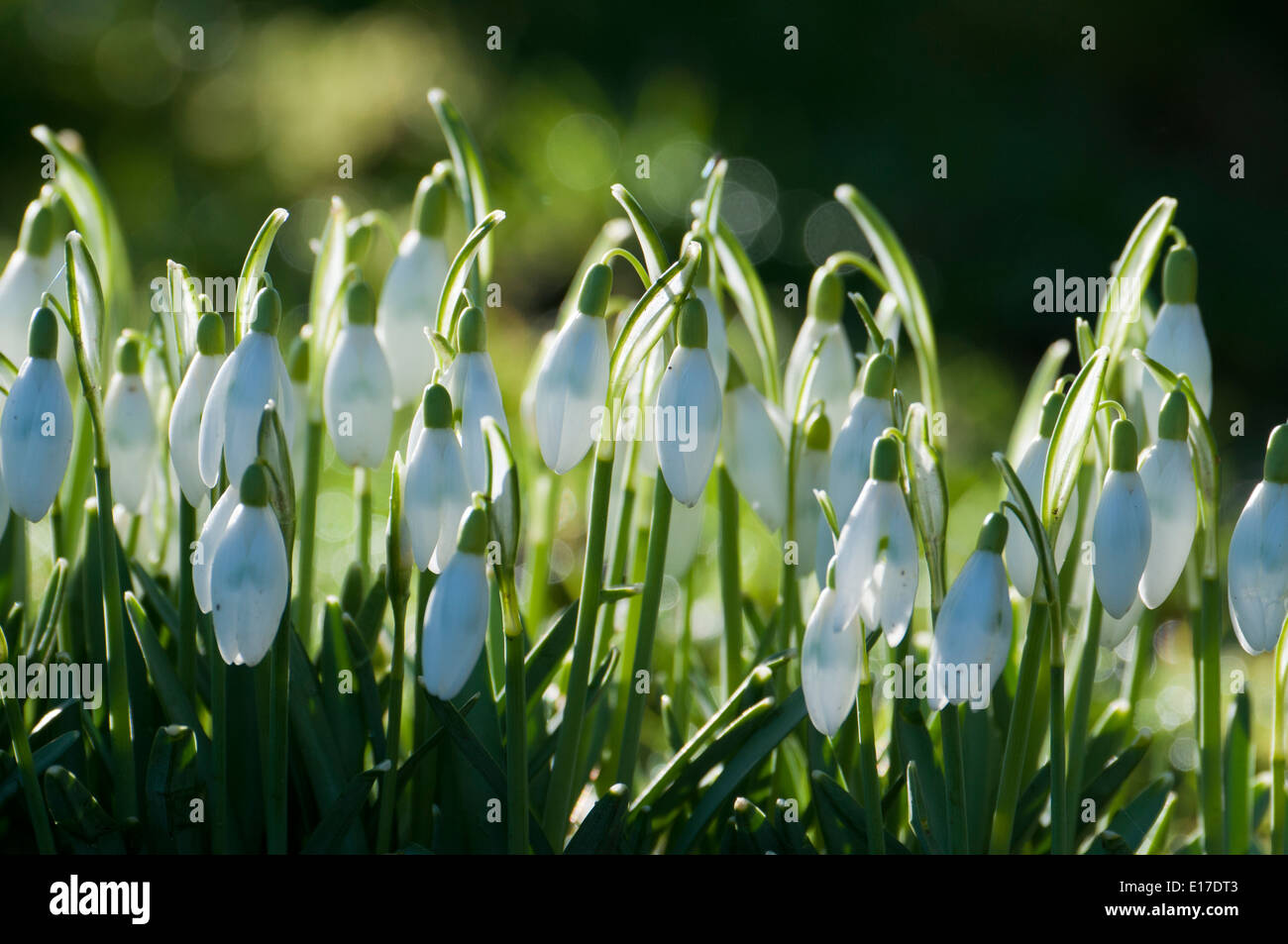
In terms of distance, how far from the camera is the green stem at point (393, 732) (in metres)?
0.98

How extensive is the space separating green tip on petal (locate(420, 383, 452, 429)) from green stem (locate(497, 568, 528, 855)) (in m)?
0.11

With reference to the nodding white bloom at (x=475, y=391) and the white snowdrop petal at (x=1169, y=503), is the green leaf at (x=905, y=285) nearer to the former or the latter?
→ the white snowdrop petal at (x=1169, y=503)

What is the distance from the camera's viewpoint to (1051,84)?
16.8ft

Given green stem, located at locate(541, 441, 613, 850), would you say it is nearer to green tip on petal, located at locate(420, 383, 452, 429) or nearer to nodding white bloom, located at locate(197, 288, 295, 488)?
green tip on petal, located at locate(420, 383, 452, 429)

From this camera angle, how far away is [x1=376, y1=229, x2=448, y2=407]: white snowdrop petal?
120 centimetres

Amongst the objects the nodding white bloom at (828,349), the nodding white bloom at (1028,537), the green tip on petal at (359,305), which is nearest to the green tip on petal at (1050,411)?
the nodding white bloom at (1028,537)

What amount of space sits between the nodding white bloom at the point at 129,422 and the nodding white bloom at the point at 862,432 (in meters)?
0.61

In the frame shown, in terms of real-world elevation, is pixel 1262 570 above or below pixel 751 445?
below

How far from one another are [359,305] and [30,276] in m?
0.33

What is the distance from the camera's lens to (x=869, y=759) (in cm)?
97

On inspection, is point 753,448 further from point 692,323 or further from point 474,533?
point 474,533

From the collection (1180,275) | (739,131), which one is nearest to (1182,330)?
(1180,275)

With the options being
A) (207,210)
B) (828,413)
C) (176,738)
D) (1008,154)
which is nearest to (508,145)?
(207,210)

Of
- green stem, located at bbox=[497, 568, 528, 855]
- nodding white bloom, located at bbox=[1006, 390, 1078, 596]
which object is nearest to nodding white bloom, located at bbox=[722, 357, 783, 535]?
nodding white bloom, located at bbox=[1006, 390, 1078, 596]
